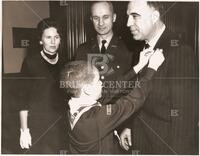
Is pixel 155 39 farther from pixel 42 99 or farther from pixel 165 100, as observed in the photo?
pixel 42 99

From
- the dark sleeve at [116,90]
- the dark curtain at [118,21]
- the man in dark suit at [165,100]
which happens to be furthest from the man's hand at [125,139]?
the dark curtain at [118,21]

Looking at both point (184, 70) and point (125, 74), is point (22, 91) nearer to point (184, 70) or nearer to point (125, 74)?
point (125, 74)

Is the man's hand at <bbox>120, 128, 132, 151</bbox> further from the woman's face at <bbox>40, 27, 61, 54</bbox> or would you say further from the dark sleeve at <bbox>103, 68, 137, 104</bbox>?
the woman's face at <bbox>40, 27, 61, 54</bbox>

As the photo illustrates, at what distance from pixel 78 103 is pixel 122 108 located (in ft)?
0.42

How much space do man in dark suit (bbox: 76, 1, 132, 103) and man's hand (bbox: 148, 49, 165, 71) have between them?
0.20ft

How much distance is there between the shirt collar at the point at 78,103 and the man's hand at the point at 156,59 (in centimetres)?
20

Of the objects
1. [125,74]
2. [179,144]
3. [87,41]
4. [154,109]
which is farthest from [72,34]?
[179,144]

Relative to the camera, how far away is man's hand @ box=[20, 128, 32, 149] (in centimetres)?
165

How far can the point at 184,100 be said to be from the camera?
1.65 meters

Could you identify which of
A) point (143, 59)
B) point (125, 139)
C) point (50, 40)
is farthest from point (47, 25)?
point (125, 139)

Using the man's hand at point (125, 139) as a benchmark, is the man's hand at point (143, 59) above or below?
above

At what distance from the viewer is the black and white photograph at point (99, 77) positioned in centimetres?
164

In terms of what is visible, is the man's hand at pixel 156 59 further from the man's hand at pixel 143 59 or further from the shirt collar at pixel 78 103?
the shirt collar at pixel 78 103

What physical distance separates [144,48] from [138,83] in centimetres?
10
